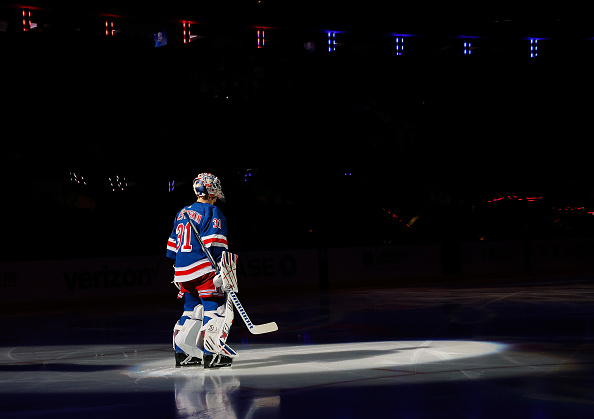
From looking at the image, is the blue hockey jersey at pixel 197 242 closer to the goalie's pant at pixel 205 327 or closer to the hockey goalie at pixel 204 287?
the hockey goalie at pixel 204 287

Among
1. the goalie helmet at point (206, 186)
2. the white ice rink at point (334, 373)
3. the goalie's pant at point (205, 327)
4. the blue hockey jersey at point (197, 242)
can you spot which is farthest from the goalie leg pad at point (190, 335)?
the goalie helmet at point (206, 186)

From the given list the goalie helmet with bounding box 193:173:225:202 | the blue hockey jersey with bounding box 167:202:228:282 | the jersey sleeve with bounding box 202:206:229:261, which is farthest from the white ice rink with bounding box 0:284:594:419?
the goalie helmet with bounding box 193:173:225:202

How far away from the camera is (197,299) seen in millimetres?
9086

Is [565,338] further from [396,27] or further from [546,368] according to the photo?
[396,27]

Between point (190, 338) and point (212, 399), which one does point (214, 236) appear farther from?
point (212, 399)

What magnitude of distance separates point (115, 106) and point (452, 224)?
436 inches

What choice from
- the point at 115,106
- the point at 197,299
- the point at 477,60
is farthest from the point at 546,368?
the point at 477,60

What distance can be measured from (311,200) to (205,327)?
1926 centimetres

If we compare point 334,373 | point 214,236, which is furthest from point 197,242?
point 334,373

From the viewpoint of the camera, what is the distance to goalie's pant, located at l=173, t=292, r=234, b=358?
344 inches

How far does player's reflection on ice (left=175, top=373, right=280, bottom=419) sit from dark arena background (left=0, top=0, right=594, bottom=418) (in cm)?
4

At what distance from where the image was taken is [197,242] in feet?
29.1

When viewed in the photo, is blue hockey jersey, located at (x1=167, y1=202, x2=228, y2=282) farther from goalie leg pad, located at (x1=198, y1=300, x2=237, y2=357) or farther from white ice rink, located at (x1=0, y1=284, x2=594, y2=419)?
white ice rink, located at (x1=0, y1=284, x2=594, y2=419)

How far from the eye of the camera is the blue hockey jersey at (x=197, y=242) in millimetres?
8812
